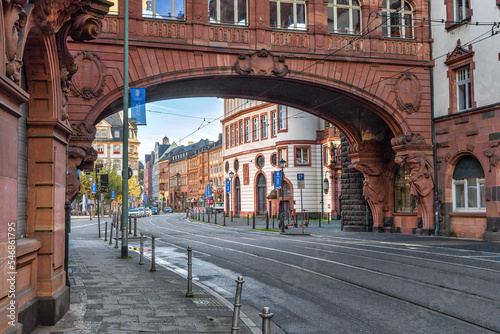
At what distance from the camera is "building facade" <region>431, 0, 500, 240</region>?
22875mm

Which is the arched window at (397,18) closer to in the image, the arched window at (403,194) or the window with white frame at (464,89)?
the window with white frame at (464,89)

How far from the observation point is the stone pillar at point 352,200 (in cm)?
3225

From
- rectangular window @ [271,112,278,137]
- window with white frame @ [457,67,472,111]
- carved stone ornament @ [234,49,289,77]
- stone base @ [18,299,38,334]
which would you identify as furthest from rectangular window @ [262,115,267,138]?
stone base @ [18,299,38,334]

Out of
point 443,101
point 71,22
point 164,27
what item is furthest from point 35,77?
point 443,101

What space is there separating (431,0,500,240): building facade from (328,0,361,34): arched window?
381 centimetres

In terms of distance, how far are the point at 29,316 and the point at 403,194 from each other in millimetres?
25393

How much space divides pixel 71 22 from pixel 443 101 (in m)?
21.6

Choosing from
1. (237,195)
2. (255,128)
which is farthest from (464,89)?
(237,195)

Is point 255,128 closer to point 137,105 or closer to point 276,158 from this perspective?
point 276,158

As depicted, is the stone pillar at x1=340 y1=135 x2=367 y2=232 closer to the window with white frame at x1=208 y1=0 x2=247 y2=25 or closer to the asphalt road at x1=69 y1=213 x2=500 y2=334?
the window with white frame at x1=208 y1=0 x2=247 y2=25

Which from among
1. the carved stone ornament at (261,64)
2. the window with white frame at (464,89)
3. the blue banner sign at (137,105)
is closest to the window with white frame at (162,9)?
the carved stone ornament at (261,64)

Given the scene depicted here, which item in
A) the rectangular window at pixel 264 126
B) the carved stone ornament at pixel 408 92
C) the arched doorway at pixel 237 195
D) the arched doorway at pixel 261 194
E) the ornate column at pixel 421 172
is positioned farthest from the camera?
the arched doorway at pixel 237 195

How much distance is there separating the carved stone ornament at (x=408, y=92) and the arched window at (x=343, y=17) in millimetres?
3149

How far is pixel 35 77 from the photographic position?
25.8ft
